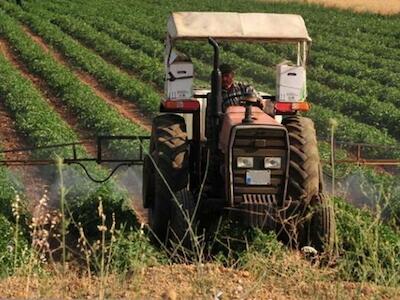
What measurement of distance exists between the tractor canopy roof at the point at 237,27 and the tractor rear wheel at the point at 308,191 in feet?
3.01

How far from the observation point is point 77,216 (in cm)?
1028

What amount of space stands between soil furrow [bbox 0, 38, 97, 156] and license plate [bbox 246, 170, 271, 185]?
4745mm

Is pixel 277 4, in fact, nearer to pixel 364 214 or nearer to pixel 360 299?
pixel 364 214

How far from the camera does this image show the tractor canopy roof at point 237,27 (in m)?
9.09

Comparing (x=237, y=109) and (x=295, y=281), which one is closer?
(x=295, y=281)

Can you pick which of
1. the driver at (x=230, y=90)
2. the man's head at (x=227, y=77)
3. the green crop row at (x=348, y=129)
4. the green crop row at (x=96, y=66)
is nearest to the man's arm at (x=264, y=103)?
the driver at (x=230, y=90)

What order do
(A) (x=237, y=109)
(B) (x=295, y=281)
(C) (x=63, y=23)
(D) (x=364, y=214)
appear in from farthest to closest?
(C) (x=63, y=23) < (D) (x=364, y=214) < (A) (x=237, y=109) < (B) (x=295, y=281)

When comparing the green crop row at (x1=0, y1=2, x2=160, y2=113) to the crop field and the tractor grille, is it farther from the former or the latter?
the tractor grille

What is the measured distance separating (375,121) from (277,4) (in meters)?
25.1

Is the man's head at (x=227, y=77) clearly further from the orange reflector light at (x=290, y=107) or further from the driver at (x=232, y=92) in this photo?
the orange reflector light at (x=290, y=107)

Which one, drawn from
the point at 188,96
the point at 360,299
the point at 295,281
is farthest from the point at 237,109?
the point at 360,299

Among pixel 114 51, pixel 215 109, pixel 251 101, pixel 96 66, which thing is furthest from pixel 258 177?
pixel 114 51

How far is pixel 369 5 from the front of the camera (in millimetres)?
41469

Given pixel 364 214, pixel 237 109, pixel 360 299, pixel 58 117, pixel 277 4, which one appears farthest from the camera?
pixel 277 4
